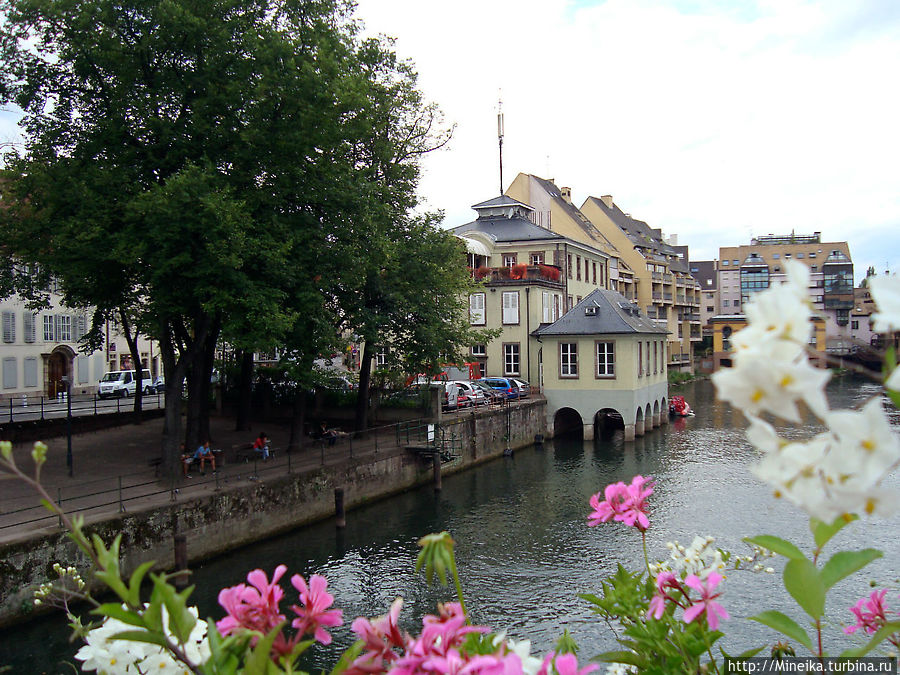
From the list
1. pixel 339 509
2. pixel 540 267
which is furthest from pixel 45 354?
pixel 339 509

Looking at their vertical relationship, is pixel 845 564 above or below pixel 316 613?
above

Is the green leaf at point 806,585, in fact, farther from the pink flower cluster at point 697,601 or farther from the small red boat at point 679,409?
the small red boat at point 679,409

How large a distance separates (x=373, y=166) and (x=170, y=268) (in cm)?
951

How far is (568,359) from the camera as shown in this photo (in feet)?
128

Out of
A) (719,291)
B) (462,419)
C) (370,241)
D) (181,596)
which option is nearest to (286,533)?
(370,241)

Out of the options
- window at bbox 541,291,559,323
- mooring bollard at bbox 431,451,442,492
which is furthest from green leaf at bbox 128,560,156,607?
window at bbox 541,291,559,323

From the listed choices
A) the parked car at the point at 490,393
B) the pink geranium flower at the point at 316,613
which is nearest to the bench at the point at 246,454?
the parked car at the point at 490,393

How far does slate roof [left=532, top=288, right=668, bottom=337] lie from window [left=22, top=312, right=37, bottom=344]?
1079 inches

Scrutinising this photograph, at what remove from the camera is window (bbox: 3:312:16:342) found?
3981 cm

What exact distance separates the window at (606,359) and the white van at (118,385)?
25.1 m

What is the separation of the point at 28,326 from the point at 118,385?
5.71m

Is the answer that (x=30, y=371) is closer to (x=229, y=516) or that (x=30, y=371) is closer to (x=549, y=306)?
(x=229, y=516)

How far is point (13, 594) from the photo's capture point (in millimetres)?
14109

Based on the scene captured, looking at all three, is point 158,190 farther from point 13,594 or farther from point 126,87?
point 13,594
